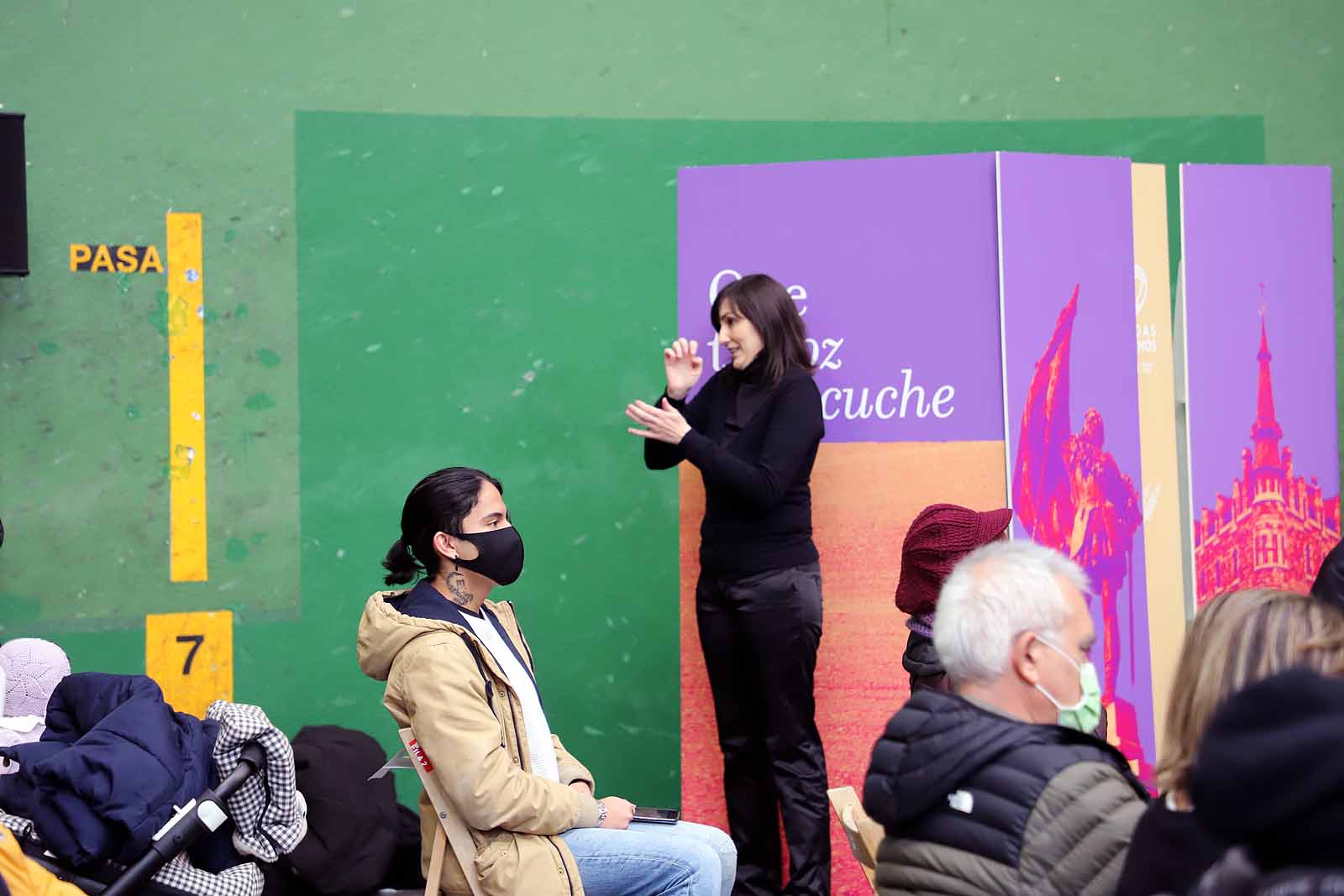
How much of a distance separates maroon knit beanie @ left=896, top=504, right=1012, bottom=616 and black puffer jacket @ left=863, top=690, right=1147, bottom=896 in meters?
0.81

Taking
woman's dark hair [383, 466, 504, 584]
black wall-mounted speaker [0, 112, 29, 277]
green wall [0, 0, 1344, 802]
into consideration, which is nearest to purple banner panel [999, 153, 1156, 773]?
green wall [0, 0, 1344, 802]

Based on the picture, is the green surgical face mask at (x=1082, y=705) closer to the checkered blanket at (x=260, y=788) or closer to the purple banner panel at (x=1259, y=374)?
the checkered blanket at (x=260, y=788)

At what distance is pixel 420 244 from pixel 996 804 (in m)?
3.03

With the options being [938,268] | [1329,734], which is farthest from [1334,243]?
[1329,734]

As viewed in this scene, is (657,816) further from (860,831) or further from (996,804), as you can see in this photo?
(996,804)

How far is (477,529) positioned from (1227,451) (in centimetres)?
217

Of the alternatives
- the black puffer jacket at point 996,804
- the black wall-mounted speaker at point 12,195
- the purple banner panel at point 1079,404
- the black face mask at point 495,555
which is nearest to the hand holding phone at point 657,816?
the black face mask at point 495,555

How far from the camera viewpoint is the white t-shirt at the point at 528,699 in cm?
258

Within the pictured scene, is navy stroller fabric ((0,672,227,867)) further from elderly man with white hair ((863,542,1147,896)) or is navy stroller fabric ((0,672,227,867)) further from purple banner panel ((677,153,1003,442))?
purple banner panel ((677,153,1003,442))

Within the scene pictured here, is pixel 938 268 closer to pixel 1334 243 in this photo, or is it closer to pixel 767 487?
pixel 767 487

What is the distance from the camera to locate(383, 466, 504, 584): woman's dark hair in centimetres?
266

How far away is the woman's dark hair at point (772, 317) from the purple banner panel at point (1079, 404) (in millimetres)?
563

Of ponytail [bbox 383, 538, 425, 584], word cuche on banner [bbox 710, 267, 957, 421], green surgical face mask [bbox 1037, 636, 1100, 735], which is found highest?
word cuche on banner [bbox 710, 267, 957, 421]

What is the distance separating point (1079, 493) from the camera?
3527 mm
